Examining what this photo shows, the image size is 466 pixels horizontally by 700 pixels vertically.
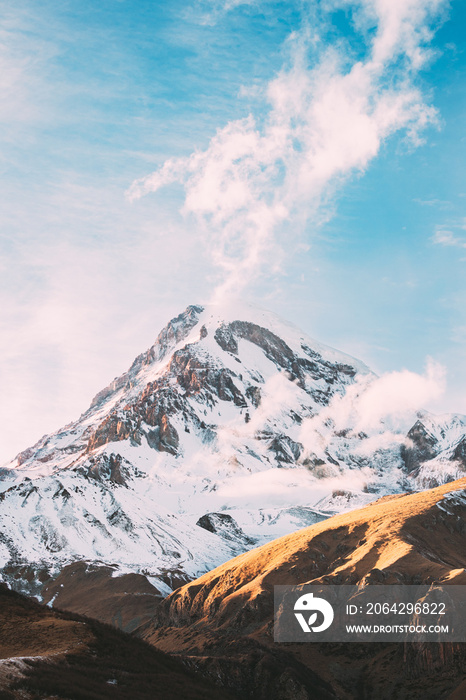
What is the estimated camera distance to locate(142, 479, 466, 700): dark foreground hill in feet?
295

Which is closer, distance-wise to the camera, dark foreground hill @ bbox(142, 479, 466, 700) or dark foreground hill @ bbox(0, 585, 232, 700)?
dark foreground hill @ bbox(0, 585, 232, 700)

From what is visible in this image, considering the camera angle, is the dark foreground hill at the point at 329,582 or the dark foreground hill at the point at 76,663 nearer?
the dark foreground hill at the point at 76,663

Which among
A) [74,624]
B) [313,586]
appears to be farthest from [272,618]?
A: [74,624]

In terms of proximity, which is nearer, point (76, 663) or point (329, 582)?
point (76, 663)

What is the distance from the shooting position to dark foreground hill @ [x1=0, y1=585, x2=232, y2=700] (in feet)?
150

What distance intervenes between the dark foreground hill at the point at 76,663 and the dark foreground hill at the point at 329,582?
69.9 feet

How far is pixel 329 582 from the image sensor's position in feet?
393

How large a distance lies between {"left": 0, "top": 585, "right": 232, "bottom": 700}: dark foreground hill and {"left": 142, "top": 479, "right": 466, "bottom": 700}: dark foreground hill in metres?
21.3

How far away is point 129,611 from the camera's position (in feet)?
648

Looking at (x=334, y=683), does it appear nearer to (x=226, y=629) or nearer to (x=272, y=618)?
(x=272, y=618)

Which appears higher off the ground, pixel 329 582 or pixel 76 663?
pixel 329 582

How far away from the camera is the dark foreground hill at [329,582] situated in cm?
8994

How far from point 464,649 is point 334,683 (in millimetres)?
22274

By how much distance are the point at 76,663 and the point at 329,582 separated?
76941mm
